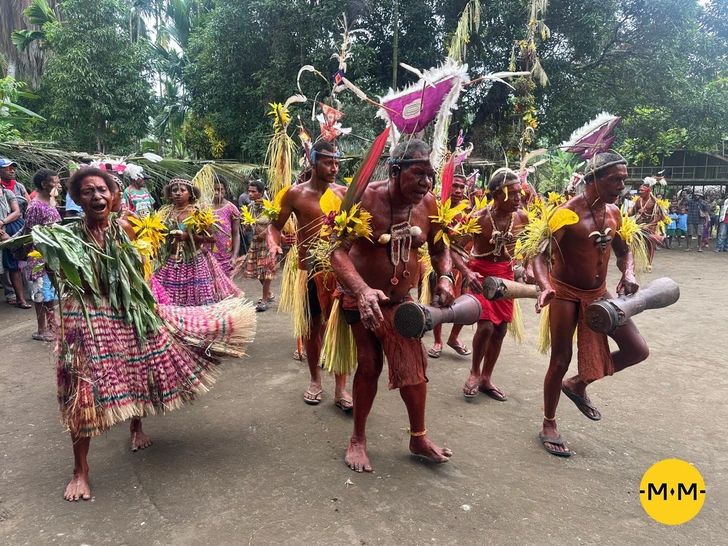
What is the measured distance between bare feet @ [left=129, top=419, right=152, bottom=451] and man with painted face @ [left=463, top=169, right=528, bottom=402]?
2.36 meters

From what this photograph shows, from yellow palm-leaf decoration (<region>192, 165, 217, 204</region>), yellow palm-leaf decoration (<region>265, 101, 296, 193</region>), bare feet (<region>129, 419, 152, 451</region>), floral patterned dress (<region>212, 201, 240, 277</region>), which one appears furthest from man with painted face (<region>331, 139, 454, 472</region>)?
yellow palm-leaf decoration (<region>192, 165, 217, 204</region>)

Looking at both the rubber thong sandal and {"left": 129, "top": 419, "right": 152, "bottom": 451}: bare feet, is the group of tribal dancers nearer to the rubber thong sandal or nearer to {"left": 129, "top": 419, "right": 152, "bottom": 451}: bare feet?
{"left": 129, "top": 419, "right": 152, "bottom": 451}: bare feet

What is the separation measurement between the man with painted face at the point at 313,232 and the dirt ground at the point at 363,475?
162 mm

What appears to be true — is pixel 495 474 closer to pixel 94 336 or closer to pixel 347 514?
pixel 347 514

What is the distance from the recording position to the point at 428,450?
9.53 ft

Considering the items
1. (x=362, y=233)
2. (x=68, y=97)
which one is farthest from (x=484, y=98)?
(x=362, y=233)

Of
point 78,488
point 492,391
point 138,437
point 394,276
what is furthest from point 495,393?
point 78,488

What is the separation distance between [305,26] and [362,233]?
1281cm

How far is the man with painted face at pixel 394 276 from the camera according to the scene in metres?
2.68

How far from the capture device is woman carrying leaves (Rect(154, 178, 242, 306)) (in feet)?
15.1

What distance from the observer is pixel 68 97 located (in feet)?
43.4

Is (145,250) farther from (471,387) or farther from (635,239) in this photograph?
(635,239)

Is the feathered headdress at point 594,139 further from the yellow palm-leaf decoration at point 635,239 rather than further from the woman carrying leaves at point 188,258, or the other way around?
the woman carrying leaves at point 188,258

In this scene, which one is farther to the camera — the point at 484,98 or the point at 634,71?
the point at 484,98
